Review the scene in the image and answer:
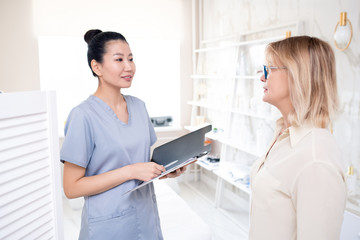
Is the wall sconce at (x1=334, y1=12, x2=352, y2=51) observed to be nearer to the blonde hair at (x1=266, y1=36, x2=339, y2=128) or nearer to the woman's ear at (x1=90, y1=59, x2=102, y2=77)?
the blonde hair at (x1=266, y1=36, x2=339, y2=128)

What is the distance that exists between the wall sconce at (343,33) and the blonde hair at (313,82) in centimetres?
114

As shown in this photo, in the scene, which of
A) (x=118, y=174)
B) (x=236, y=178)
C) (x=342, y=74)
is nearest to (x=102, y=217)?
(x=118, y=174)

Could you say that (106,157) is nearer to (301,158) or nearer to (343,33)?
(301,158)

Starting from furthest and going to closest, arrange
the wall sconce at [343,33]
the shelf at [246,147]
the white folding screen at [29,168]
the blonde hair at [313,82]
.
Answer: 1. the shelf at [246,147]
2. the wall sconce at [343,33]
3. the blonde hair at [313,82]
4. the white folding screen at [29,168]

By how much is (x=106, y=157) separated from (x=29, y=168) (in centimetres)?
52

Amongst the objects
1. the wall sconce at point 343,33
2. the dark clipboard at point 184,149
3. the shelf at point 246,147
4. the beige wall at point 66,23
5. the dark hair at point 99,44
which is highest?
the beige wall at point 66,23

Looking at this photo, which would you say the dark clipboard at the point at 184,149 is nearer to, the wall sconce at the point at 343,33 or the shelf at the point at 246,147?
the wall sconce at the point at 343,33

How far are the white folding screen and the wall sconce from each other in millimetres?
1878

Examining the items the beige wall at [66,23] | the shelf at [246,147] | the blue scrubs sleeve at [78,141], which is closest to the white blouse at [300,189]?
the blue scrubs sleeve at [78,141]

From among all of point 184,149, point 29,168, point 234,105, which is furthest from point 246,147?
point 29,168

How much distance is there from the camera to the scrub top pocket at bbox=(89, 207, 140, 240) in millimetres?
1228

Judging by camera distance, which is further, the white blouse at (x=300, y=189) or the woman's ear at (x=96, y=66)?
the woman's ear at (x=96, y=66)

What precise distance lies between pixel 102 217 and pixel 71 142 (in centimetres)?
32

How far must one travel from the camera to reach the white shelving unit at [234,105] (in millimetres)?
2908
